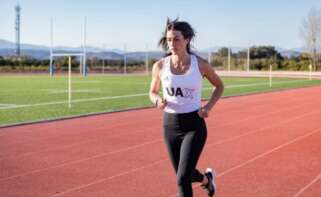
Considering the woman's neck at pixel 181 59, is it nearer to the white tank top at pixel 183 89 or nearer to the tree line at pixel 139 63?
A: the white tank top at pixel 183 89

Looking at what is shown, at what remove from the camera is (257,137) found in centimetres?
1144

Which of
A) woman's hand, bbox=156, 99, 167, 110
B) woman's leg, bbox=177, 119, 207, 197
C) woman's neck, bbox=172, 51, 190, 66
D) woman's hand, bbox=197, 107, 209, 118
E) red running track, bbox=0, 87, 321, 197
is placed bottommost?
red running track, bbox=0, 87, 321, 197

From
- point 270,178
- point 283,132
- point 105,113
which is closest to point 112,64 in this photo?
point 105,113

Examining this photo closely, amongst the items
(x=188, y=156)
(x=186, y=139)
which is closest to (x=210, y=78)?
(x=186, y=139)

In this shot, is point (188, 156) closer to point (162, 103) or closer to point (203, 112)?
point (203, 112)

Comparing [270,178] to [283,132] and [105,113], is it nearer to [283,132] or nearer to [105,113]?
[283,132]

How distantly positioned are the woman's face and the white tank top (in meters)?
0.15

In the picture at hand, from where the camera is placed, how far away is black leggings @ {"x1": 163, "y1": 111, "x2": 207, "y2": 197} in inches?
195

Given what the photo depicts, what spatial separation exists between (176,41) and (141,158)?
4.23 metres

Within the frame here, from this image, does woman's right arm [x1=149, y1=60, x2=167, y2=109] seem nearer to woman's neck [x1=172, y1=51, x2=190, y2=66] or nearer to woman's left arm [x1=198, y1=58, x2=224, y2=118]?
woman's neck [x1=172, y1=51, x2=190, y2=66]

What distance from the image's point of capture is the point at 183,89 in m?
4.88

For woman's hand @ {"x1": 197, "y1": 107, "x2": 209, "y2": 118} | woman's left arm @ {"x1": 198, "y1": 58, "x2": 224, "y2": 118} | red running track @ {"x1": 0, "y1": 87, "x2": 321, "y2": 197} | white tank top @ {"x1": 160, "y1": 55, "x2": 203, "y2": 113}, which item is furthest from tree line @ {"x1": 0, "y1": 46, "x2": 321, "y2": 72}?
woman's hand @ {"x1": 197, "y1": 107, "x2": 209, "y2": 118}

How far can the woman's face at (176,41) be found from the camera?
15.9ft

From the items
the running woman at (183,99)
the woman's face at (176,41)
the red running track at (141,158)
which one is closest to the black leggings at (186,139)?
the running woman at (183,99)
